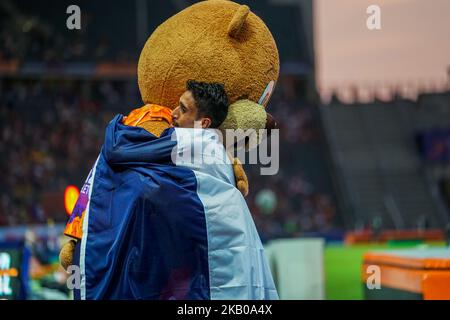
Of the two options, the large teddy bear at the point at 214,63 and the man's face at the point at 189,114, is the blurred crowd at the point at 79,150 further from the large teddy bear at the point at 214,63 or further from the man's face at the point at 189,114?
the man's face at the point at 189,114

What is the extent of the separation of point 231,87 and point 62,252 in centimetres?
107

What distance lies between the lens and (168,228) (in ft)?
10.3

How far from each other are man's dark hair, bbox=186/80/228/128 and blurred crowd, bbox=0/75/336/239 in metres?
15.2

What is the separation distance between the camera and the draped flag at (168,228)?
3.11m

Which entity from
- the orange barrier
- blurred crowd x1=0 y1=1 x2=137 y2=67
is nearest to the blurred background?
blurred crowd x1=0 y1=1 x2=137 y2=67

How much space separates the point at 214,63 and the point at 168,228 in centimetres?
89

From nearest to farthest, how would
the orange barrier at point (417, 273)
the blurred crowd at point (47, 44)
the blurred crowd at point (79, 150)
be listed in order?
the orange barrier at point (417, 273), the blurred crowd at point (79, 150), the blurred crowd at point (47, 44)

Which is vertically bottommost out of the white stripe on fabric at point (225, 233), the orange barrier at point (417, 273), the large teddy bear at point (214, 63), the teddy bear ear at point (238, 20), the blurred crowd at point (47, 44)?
the orange barrier at point (417, 273)

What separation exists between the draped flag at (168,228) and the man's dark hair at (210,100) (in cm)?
15

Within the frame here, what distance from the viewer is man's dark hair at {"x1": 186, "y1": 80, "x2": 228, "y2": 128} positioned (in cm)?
338

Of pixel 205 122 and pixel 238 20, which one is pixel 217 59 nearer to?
pixel 238 20

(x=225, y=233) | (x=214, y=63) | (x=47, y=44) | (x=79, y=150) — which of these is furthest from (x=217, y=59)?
(x=47, y=44)

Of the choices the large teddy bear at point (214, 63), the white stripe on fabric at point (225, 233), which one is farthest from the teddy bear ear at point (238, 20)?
the white stripe on fabric at point (225, 233)
